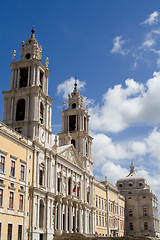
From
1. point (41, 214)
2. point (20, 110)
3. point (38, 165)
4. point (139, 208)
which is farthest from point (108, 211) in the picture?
point (20, 110)

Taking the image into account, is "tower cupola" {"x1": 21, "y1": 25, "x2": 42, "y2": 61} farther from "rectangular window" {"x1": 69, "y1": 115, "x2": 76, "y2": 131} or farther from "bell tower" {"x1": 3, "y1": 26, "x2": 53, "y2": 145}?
"rectangular window" {"x1": 69, "y1": 115, "x2": 76, "y2": 131}

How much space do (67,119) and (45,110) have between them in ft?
63.9

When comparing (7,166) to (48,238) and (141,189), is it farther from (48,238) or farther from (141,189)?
(141,189)

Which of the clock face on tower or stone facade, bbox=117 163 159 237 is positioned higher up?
the clock face on tower

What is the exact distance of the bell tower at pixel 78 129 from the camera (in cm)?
6456

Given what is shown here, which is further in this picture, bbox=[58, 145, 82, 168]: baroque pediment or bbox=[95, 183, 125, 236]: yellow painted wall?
bbox=[95, 183, 125, 236]: yellow painted wall

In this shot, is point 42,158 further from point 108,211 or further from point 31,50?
point 108,211

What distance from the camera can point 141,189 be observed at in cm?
9775

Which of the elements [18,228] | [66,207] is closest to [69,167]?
[66,207]

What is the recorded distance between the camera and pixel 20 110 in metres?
47.2

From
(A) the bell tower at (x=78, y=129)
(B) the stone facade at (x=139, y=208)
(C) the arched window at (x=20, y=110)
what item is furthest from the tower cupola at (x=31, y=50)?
(B) the stone facade at (x=139, y=208)

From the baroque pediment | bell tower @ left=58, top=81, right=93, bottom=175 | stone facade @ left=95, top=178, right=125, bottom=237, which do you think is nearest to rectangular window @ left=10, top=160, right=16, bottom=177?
the baroque pediment

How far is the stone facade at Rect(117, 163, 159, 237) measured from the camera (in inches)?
3664

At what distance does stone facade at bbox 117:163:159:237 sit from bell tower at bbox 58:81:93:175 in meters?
35.9
